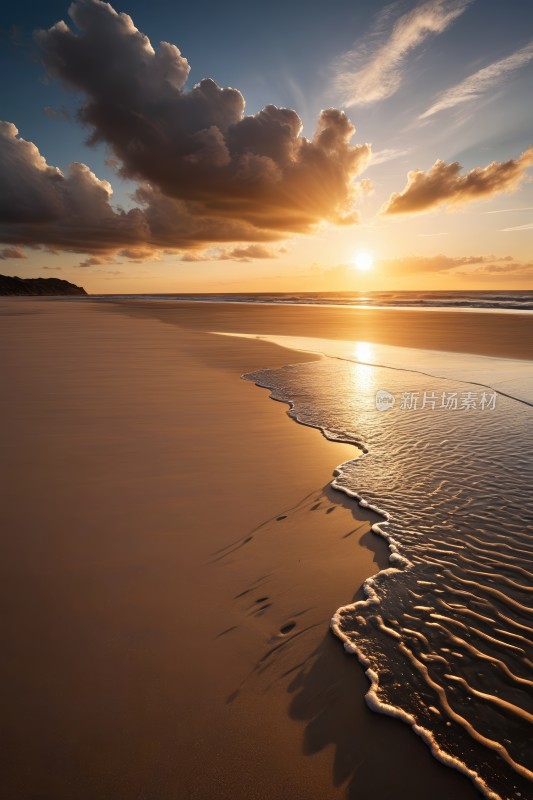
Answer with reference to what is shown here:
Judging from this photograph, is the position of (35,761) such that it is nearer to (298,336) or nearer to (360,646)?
(360,646)

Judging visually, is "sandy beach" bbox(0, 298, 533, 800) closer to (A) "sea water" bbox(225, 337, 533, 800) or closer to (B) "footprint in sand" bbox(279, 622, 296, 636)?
(B) "footprint in sand" bbox(279, 622, 296, 636)

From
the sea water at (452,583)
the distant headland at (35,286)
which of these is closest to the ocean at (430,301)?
the sea water at (452,583)

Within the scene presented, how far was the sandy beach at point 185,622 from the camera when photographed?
76.6 inches

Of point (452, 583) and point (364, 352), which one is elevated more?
point (452, 583)

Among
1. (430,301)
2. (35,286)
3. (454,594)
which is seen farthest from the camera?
(35,286)

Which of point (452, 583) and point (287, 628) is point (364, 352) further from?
point (287, 628)

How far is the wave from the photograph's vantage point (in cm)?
215

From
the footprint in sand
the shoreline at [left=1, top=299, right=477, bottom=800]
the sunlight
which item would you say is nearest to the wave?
the shoreline at [left=1, top=299, right=477, bottom=800]

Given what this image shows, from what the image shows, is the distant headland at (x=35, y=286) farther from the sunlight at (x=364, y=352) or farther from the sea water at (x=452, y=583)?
the sea water at (x=452, y=583)

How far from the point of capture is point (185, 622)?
8.98 feet

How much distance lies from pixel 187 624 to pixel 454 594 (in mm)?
1996

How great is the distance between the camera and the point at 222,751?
6.59 feet

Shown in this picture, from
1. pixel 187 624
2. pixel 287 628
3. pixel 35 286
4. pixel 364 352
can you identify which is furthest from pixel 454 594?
pixel 35 286

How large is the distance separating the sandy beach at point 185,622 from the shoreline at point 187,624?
0.03ft
